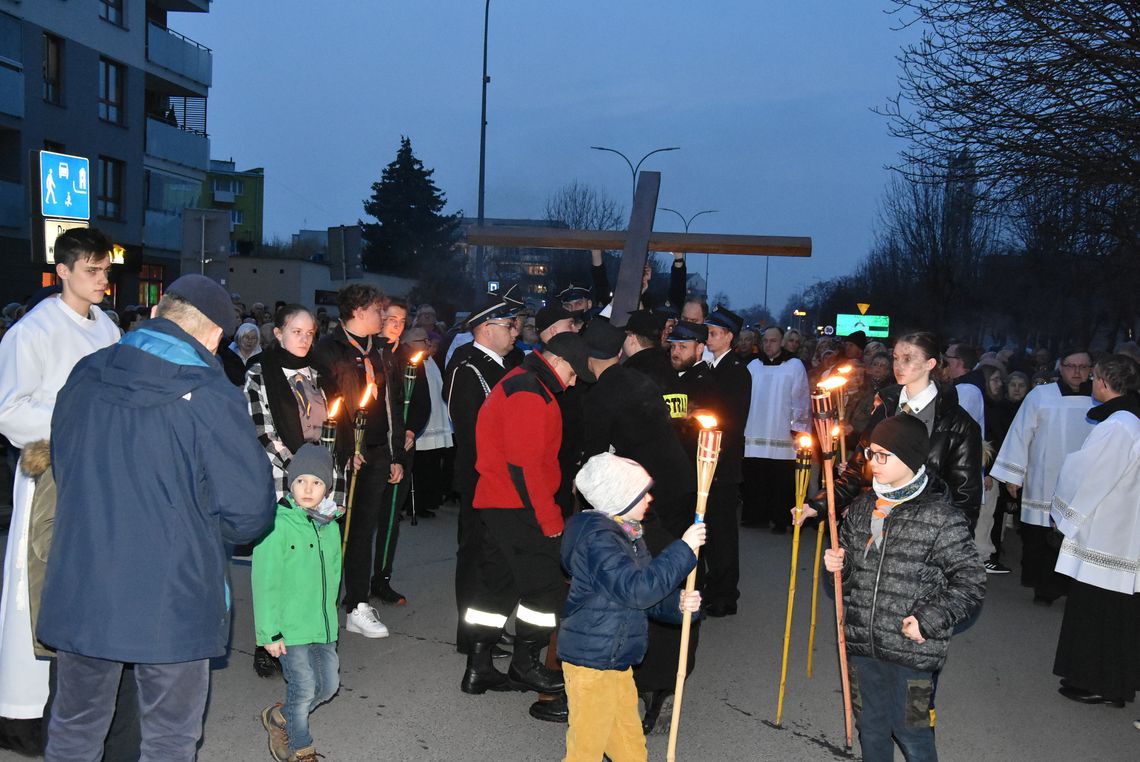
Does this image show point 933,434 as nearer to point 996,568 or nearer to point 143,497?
point 143,497

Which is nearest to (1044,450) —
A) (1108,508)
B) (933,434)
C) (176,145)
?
(1108,508)

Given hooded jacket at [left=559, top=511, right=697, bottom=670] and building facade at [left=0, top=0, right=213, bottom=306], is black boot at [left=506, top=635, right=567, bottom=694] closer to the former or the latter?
hooded jacket at [left=559, top=511, right=697, bottom=670]

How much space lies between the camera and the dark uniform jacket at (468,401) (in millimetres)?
6578

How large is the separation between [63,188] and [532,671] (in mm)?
6373

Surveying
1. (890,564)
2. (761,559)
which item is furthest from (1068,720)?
(761,559)

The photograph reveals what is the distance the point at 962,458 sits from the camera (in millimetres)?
5293

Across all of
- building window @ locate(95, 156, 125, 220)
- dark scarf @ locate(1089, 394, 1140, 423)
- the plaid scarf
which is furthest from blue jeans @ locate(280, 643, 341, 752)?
building window @ locate(95, 156, 125, 220)

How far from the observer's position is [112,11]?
95.3 feet

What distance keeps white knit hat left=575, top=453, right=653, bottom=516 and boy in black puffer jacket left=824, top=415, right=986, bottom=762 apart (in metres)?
0.99

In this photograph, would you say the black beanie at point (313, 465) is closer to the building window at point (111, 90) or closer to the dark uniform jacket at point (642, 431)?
the dark uniform jacket at point (642, 431)

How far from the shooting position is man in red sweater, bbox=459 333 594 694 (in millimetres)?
5387

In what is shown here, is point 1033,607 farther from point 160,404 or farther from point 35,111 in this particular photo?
point 35,111

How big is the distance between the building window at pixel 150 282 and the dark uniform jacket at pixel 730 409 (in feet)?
92.0

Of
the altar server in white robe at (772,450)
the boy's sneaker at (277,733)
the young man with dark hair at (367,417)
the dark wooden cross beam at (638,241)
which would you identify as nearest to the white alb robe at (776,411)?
the altar server in white robe at (772,450)
